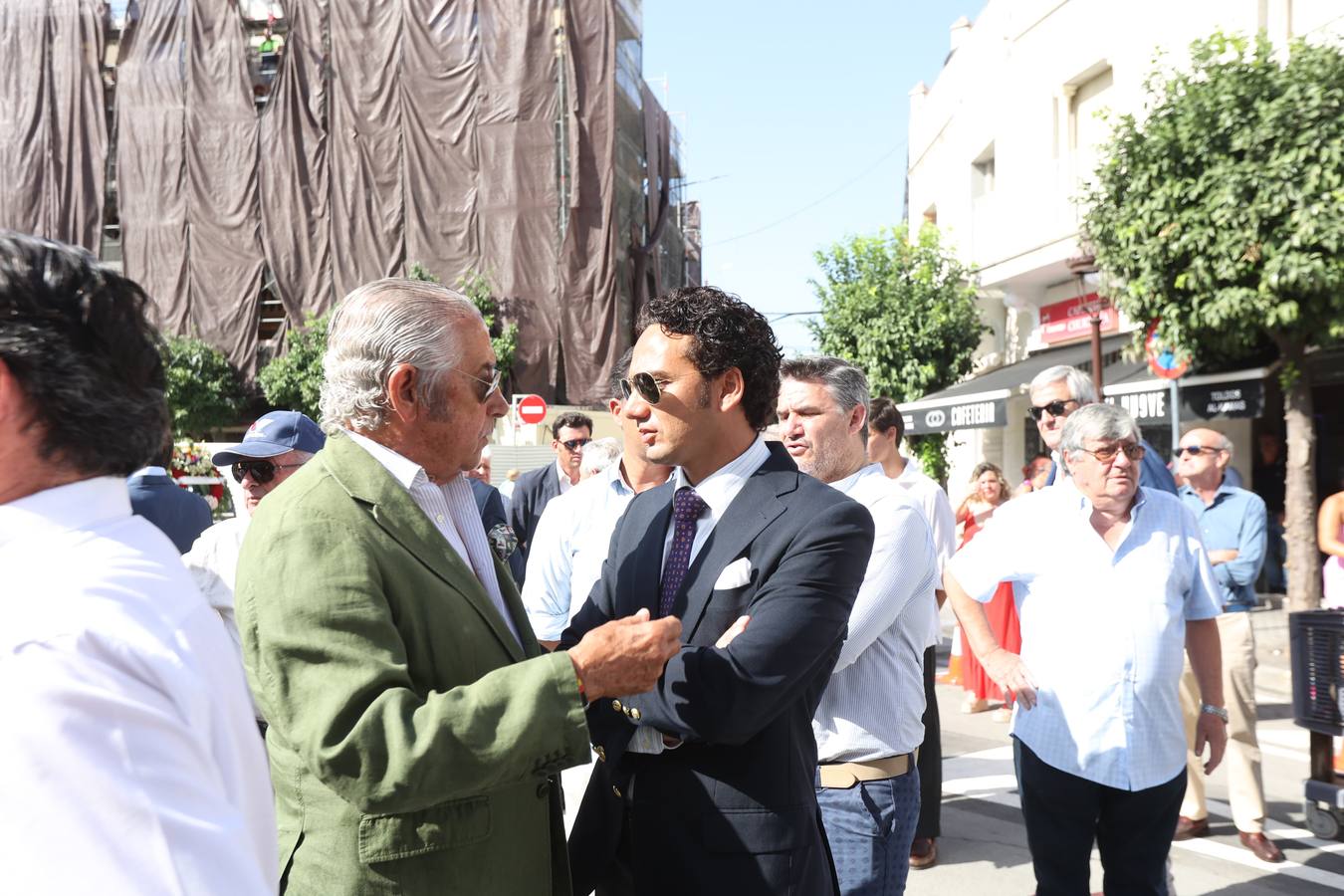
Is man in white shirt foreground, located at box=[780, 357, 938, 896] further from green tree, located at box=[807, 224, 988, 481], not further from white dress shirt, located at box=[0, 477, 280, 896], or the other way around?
green tree, located at box=[807, 224, 988, 481]

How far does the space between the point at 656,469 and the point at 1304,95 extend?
789 cm

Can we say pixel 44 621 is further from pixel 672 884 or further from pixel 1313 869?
pixel 1313 869

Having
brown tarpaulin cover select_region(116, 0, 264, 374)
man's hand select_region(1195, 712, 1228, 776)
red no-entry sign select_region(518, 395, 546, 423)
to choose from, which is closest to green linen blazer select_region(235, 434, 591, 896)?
man's hand select_region(1195, 712, 1228, 776)

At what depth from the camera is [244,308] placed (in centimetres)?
2977

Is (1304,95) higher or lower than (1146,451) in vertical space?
higher

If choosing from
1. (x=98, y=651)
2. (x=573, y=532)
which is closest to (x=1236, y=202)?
(x=573, y=532)

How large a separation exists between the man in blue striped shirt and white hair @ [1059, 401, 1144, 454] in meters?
1.57

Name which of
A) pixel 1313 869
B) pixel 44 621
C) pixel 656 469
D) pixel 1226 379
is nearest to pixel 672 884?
pixel 44 621

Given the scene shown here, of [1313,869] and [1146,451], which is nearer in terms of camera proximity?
[1146,451]

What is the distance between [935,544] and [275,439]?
2687mm

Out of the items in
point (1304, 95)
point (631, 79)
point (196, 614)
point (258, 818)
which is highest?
point (631, 79)

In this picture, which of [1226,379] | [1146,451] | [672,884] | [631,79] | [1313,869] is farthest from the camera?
[631,79]

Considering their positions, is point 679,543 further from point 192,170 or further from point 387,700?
point 192,170

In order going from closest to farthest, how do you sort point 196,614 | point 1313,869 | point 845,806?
point 196,614 < point 845,806 < point 1313,869
